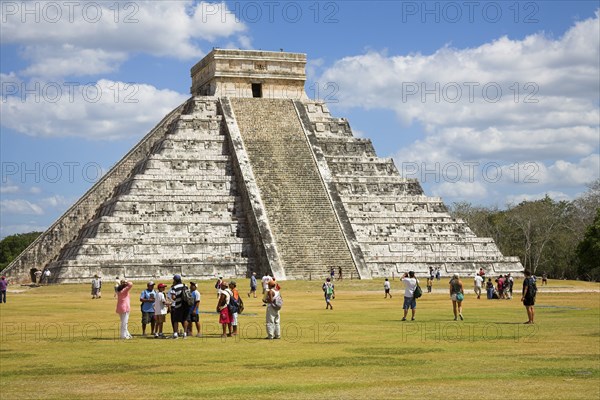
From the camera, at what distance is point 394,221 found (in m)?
50.2

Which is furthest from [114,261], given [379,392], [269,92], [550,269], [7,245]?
[7,245]

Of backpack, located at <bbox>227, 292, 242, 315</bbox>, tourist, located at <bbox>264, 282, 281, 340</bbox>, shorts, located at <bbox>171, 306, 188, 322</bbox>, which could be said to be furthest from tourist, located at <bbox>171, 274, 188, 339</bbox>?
tourist, located at <bbox>264, 282, 281, 340</bbox>

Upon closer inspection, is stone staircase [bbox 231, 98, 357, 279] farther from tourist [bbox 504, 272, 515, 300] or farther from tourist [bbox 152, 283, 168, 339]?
tourist [bbox 152, 283, 168, 339]

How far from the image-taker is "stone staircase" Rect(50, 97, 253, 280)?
1775 inches

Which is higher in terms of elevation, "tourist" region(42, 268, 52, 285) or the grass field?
"tourist" region(42, 268, 52, 285)

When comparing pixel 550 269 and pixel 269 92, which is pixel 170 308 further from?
pixel 550 269

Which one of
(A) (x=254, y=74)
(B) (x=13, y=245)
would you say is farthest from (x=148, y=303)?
(B) (x=13, y=245)

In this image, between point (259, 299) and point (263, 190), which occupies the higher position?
point (263, 190)

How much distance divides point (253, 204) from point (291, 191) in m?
2.65

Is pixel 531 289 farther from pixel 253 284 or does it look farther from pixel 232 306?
pixel 253 284

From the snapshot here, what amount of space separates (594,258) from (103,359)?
44.9 metres

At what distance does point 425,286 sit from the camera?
143ft

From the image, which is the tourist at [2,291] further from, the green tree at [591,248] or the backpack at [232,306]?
the green tree at [591,248]

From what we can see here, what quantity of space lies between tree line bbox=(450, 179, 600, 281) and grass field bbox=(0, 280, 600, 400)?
144 ft
